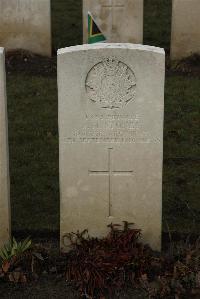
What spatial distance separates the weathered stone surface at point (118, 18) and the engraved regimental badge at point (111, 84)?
5952mm

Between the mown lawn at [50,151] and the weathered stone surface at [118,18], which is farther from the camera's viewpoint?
the weathered stone surface at [118,18]

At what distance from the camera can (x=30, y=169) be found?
7504 mm

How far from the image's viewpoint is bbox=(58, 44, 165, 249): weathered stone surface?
5.32 m

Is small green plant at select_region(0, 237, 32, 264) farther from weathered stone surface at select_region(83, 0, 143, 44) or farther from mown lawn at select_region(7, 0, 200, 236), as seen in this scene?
weathered stone surface at select_region(83, 0, 143, 44)

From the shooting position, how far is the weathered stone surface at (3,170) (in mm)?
5355

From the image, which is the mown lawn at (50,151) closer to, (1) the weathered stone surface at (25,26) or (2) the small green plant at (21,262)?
(1) the weathered stone surface at (25,26)

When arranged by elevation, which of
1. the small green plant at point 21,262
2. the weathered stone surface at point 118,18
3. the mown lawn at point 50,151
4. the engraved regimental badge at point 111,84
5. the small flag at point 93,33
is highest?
the weathered stone surface at point 118,18

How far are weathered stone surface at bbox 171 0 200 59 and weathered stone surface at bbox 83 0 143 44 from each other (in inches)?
20.3

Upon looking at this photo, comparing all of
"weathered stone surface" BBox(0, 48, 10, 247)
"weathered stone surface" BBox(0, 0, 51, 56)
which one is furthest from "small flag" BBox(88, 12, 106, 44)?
"weathered stone surface" BBox(0, 48, 10, 247)

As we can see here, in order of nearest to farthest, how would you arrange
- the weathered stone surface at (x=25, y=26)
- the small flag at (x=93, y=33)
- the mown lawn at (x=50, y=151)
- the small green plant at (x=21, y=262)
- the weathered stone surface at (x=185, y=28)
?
the small green plant at (x=21, y=262), the mown lawn at (x=50, y=151), the small flag at (x=93, y=33), the weathered stone surface at (x=185, y=28), the weathered stone surface at (x=25, y=26)

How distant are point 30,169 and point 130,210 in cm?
213

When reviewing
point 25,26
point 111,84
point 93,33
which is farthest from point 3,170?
point 25,26

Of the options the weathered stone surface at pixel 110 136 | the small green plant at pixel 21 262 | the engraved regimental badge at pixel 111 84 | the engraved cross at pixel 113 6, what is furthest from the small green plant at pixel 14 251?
the engraved cross at pixel 113 6

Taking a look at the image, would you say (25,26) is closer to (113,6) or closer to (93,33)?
(113,6)
